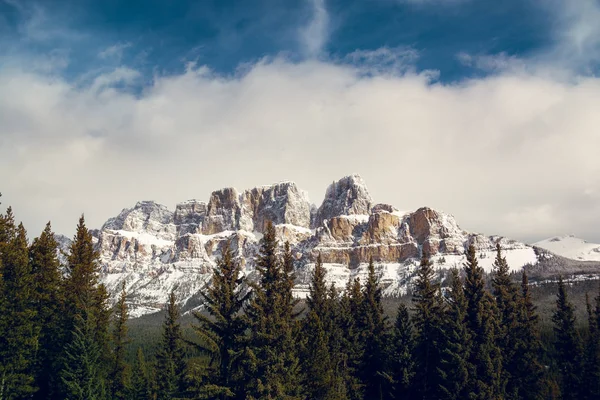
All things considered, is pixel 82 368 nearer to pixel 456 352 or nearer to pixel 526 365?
pixel 456 352

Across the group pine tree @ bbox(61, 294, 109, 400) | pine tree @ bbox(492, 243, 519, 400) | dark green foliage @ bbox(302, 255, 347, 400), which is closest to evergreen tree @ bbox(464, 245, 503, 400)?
pine tree @ bbox(492, 243, 519, 400)

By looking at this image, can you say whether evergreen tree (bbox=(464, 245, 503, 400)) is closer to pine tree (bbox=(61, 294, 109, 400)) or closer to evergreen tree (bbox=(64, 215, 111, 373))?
pine tree (bbox=(61, 294, 109, 400))

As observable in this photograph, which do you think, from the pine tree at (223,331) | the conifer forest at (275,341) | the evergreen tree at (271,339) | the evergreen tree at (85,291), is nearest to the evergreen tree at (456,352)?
the conifer forest at (275,341)

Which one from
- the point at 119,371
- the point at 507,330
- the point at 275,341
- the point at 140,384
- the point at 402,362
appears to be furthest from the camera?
the point at 140,384

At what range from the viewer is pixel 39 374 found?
1578 inches

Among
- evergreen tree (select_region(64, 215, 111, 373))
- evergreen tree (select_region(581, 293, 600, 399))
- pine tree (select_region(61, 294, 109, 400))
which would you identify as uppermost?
evergreen tree (select_region(64, 215, 111, 373))

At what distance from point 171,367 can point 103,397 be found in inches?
850

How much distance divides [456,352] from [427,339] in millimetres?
7842

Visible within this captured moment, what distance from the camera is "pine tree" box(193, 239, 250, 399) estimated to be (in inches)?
1204

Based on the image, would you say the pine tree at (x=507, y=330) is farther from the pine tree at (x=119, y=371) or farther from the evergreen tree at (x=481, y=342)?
the pine tree at (x=119, y=371)

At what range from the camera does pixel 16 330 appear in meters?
36.7

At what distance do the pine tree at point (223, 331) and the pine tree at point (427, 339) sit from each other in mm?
26093

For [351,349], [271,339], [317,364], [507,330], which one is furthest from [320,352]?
[507,330]

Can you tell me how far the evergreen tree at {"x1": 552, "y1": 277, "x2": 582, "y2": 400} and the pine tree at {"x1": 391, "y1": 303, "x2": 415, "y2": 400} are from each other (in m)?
24.1
